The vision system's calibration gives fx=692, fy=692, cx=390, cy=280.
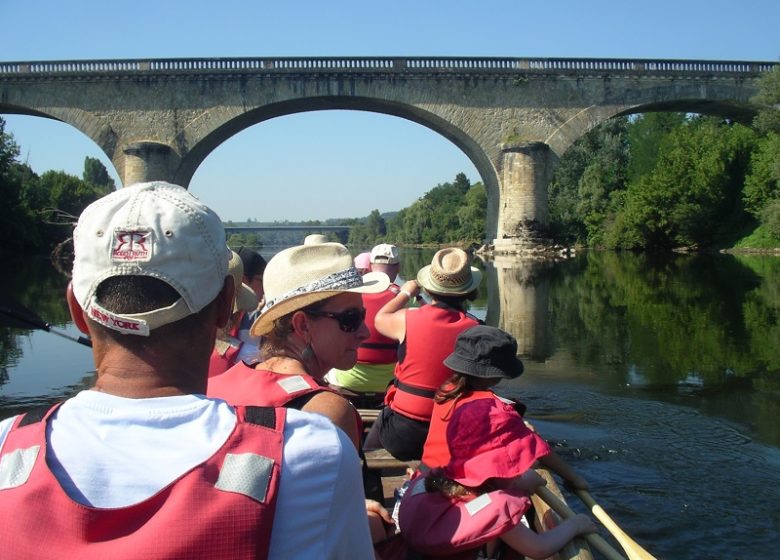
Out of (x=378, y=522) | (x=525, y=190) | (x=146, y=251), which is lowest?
(x=378, y=522)

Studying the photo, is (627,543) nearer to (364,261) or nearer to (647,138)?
(364,261)

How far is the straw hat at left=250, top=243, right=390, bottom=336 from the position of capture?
2.06 metres

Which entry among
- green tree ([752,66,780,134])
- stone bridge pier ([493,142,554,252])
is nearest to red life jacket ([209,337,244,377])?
stone bridge pier ([493,142,554,252])

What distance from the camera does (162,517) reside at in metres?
0.92

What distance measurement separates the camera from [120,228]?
110cm

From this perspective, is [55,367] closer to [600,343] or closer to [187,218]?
[600,343]

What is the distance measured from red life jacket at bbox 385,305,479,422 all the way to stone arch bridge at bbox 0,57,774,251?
26045mm

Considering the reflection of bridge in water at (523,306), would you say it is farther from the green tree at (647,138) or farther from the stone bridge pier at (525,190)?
the green tree at (647,138)

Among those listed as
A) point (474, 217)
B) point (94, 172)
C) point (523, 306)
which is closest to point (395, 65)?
point (523, 306)

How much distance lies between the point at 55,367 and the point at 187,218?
8449 mm

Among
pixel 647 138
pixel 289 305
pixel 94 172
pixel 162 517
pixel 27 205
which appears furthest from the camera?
pixel 94 172

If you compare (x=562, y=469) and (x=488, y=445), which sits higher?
(x=488, y=445)

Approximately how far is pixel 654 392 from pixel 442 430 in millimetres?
4946

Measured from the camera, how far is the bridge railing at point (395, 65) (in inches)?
1107
